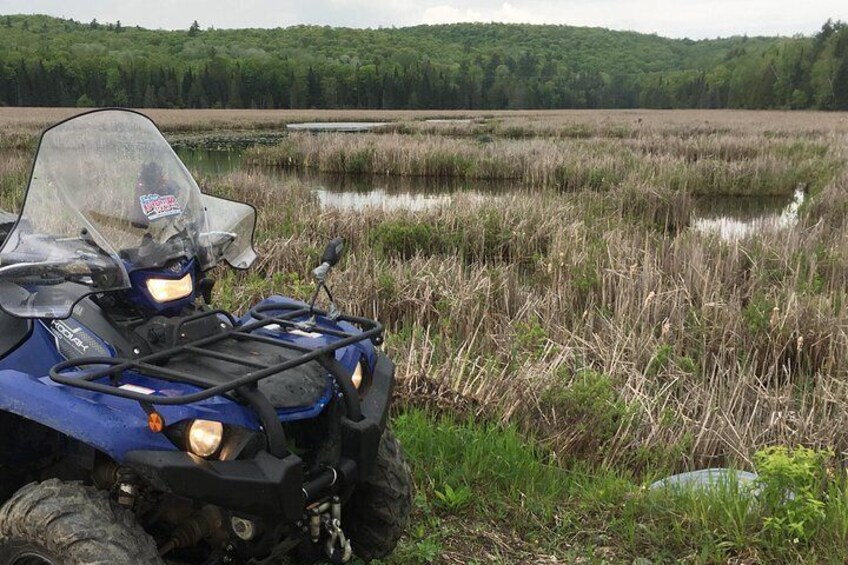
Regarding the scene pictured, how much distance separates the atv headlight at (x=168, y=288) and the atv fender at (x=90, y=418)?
45cm

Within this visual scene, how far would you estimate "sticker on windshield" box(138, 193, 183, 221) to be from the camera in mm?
2607

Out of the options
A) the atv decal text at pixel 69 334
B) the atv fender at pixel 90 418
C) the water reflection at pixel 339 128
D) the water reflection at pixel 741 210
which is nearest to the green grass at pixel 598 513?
the atv fender at pixel 90 418

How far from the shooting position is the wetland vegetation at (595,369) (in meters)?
3.14

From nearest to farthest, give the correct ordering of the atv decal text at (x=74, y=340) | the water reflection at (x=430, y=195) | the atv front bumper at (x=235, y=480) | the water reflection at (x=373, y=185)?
the atv front bumper at (x=235, y=480)
the atv decal text at (x=74, y=340)
the water reflection at (x=430, y=195)
the water reflection at (x=373, y=185)

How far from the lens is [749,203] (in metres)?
15.2

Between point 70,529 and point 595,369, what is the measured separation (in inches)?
139

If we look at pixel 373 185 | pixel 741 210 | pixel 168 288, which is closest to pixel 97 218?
pixel 168 288

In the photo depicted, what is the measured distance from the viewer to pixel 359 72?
Answer: 93688 millimetres

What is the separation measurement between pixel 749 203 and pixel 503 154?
6.41 metres

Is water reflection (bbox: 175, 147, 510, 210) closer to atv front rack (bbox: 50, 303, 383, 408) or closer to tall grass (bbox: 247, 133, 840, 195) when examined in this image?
tall grass (bbox: 247, 133, 840, 195)

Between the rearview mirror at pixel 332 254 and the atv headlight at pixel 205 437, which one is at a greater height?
the rearview mirror at pixel 332 254

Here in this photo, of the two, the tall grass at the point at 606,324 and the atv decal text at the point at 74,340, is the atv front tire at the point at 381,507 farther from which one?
the tall grass at the point at 606,324

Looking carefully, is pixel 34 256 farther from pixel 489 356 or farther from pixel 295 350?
pixel 489 356

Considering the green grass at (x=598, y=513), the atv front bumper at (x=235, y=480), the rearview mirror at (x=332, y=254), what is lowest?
the green grass at (x=598, y=513)
